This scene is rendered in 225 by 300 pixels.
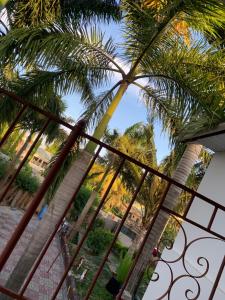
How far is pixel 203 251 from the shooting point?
15.1ft

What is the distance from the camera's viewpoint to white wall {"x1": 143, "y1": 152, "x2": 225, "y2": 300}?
4277 millimetres

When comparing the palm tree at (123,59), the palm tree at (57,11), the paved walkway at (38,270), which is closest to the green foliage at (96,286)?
the paved walkway at (38,270)

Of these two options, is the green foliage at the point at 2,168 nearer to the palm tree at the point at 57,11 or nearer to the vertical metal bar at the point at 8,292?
the palm tree at the point at 57,11

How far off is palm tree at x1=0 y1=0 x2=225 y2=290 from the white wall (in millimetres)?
1250

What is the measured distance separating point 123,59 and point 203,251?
4.67 m

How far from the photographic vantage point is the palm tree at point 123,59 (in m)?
6.45

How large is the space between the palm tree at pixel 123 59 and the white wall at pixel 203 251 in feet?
4.10

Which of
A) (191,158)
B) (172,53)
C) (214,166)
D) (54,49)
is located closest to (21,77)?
(54,49)

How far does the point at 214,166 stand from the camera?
527 centimetres

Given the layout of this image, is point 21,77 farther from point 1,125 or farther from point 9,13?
point 9,13

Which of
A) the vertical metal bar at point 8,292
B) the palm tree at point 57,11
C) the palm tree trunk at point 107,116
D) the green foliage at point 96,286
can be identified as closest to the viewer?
the vertical metal bar at point 8,292

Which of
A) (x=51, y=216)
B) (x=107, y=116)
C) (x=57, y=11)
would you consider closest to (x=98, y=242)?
(x=51, y=216)

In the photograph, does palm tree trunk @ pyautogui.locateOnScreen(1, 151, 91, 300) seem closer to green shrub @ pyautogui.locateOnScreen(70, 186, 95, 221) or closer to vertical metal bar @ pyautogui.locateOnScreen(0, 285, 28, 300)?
vertical metal bar @ pyautogui.locateOnScreen(0, 285, 28, 300)

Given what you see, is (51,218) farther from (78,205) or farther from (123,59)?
(78,205)
